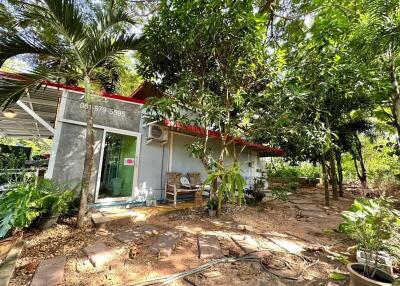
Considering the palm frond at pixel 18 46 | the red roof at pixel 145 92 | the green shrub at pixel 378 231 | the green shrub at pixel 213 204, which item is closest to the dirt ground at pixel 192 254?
the green shrub at pixel 213 204

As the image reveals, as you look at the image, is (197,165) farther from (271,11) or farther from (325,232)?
(271,11)

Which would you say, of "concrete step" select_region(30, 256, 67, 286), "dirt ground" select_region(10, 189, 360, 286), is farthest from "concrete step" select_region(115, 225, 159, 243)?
"concrete step" select_region(30, 256, 67, 286)

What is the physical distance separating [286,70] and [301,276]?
459 centimetres

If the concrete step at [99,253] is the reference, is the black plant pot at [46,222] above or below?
above

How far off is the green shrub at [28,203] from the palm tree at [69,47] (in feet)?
1.82

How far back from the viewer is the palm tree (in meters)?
Answer: 3.83

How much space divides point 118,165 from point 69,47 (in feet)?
11.0

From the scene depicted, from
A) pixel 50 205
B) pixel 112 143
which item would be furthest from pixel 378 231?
pixel 112 143

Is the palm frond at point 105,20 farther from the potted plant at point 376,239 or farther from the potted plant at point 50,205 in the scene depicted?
the potted plant at point 376,239

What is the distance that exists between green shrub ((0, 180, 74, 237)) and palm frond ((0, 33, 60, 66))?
7.67ft

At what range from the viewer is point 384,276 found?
98.6 inches

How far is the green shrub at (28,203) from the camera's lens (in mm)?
3861

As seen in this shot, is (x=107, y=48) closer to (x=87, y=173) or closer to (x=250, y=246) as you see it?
(x=87, y=173)

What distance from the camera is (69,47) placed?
14.2ft
